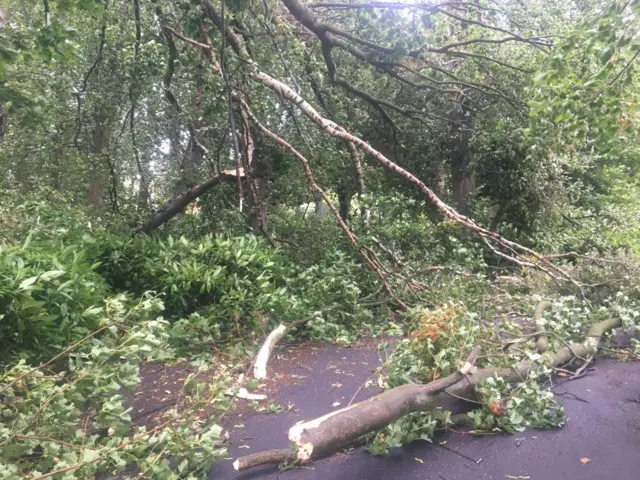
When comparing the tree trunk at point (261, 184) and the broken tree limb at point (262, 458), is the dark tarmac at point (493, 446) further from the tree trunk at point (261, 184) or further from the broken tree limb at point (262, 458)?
the tree trunk at point (261, 184)

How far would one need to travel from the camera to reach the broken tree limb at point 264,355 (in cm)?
380

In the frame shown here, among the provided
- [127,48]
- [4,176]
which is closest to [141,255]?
[127,48]

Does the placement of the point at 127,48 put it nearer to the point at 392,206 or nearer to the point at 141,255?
the point at 141,255

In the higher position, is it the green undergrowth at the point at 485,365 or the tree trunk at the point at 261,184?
the tree trunk at the point at 261,184

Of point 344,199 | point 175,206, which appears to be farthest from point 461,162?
point 175,206

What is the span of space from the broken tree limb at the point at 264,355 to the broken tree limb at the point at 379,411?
4.44 ft

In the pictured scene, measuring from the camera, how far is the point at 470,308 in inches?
212

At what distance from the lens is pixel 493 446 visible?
8.91 ft

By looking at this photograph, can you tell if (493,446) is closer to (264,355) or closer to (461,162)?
(264,355)

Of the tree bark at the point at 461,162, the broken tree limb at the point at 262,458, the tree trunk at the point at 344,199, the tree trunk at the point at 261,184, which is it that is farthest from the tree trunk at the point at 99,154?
the broken tree limb at the point at 262,458

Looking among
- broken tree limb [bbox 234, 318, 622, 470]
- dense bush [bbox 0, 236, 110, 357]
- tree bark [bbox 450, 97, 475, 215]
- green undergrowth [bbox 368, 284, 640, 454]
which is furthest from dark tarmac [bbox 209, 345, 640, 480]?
tree bark [bbox 450, 97, 475, 215]

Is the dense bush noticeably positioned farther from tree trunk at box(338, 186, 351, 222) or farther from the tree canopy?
tree trunk at box(338, 186, 351, 222)

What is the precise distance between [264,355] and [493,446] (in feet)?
6.59

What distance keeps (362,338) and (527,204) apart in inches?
266
